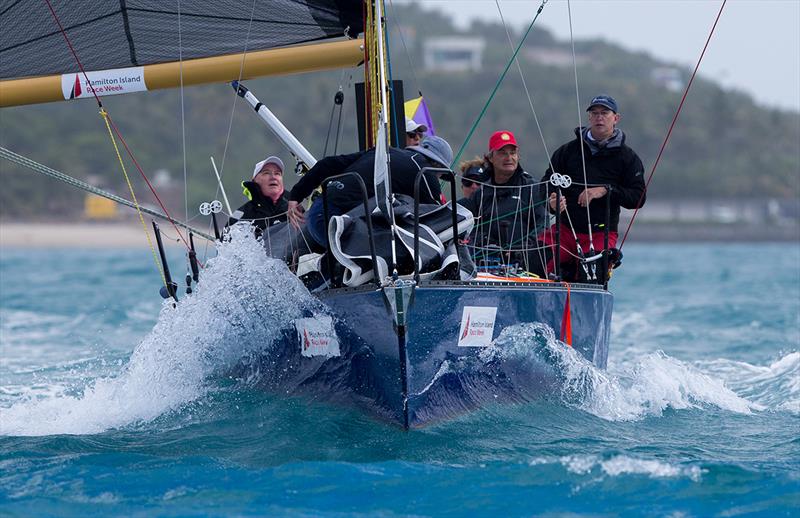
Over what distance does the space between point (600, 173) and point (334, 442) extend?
2.56m

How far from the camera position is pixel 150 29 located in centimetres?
773

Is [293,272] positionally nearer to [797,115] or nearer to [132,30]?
[132,30]

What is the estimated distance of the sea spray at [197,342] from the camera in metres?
5.80

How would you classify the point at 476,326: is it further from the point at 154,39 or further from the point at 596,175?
the point at 154,39

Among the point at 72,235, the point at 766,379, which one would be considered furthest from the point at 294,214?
the point at 72,235

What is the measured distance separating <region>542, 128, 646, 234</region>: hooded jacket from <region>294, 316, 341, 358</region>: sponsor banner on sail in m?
1.75

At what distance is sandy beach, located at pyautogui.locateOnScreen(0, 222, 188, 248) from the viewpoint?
133 ft

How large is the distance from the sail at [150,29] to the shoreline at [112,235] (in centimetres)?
2161

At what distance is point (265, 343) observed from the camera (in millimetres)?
6176

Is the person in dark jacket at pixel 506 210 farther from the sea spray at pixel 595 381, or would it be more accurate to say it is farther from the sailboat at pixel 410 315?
the sea spray at pixel 595 381

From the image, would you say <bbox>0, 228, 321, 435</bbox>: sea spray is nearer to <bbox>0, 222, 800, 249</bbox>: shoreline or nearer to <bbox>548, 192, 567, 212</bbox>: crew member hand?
<bbox>548, 192, 567, 212</bbox>: crew member hand

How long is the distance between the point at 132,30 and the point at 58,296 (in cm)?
1064

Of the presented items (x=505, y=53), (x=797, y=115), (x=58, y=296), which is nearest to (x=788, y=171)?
(x=797, y=115)

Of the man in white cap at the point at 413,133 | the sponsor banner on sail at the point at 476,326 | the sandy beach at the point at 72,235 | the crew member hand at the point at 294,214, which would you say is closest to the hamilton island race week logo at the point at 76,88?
the man in white cap at the point at 413,133
